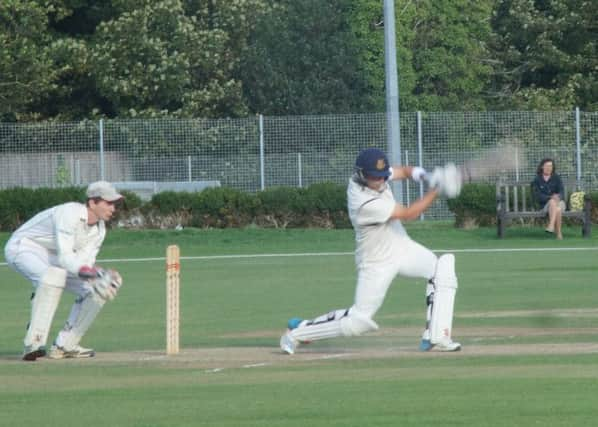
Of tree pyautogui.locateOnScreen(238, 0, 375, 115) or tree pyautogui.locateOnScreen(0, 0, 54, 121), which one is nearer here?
tree pyautogui.locateOnScreen(0, 0, 54, 121)

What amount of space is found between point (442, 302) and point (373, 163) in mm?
1271

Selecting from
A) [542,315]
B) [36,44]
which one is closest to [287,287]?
[542,315]

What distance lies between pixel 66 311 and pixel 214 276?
500 centimetres

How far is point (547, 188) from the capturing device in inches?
1128

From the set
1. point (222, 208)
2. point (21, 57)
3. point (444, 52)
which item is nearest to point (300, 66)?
point (444, 52)

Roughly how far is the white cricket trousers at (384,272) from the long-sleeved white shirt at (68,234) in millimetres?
2241

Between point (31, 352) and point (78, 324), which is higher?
point (78, 324)

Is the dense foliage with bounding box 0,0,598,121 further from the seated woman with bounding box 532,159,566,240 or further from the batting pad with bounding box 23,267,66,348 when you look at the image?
the batting pad with bounding box 23,267,66,348

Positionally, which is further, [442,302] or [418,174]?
[418,174]

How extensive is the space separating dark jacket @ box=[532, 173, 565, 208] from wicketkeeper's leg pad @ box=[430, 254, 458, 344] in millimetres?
16634

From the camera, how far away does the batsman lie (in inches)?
482

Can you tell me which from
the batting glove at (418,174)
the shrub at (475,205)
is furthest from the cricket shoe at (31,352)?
the shrub at (475,205)

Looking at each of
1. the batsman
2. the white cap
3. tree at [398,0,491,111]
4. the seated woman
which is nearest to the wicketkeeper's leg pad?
the batsman

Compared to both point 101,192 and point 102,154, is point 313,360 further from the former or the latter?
point 102,154
